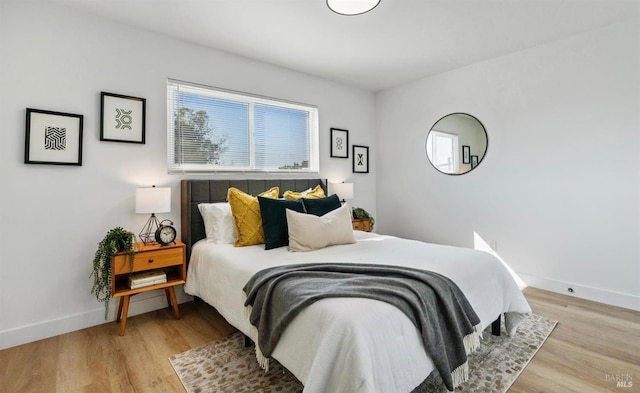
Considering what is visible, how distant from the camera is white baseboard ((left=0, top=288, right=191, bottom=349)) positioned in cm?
224

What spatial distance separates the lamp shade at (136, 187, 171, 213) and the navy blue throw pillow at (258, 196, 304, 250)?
795 mm

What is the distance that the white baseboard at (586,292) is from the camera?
9.14ft

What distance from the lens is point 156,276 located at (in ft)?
8.32

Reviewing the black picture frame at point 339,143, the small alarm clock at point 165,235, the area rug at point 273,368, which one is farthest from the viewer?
the black picture frame at point 339,143

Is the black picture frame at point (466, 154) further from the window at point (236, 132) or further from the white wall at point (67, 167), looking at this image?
the white wall at point (67, 167)

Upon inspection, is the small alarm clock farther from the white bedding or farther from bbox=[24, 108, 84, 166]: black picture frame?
bbox=[24, 108, 84, 166]: black picture frame

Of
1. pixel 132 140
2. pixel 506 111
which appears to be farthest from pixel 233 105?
pixel 506 111

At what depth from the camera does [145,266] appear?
244 centimetres

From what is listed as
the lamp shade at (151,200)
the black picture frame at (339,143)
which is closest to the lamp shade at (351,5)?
the lamp shade at (151,200)

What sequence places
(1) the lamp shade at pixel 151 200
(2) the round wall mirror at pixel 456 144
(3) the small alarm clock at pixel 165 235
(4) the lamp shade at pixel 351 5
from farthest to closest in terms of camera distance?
(2) the round wall mirror at pixel 456 144 < (3) the small alarm clock at pixel 165 235 < (1) the lamp shade at pixel 151 200 < (4) the lamp shade at pixel 351 5

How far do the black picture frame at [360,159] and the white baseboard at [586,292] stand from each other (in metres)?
2.48

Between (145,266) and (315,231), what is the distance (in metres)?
1.41

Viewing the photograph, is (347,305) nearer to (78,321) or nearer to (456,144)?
(78,321)

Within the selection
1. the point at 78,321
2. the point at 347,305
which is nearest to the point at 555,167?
the point at 347,305
